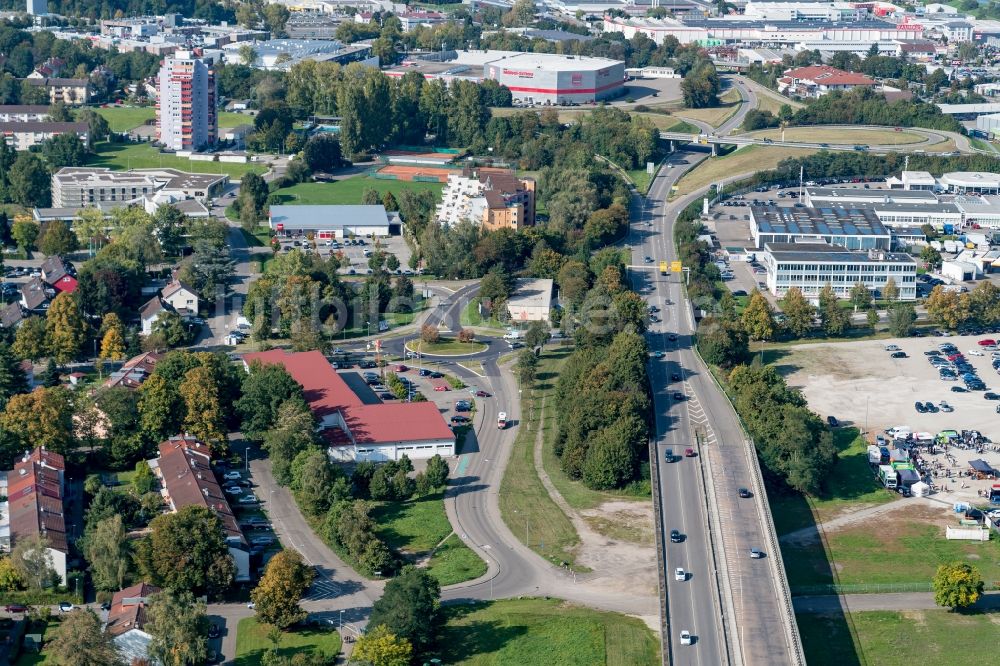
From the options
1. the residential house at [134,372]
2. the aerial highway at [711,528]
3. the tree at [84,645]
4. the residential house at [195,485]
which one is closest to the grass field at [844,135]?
the aerial highway at [711,528]

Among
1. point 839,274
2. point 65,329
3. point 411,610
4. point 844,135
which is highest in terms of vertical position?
point 844,135

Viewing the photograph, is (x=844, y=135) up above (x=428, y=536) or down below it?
above

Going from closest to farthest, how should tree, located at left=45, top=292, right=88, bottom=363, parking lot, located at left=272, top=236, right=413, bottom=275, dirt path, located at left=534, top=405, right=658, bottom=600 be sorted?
dirt path, located at left=534, top=405, right=658, bottom=600 < tree, located at left=45, top=292, right=88, bottom=363 < parking lot, located at left=272, top=236, right=413, bottom=275

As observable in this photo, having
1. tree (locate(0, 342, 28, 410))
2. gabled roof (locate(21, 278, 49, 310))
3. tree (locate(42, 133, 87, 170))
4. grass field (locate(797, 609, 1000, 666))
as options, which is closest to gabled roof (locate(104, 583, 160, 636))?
tree (locate(0, 342, 28, 410))

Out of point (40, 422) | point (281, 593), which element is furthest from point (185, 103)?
point (281, 593)

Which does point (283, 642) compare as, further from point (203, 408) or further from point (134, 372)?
point (134, 372)

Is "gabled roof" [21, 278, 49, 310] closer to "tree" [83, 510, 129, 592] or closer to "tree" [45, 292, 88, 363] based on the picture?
"tree" [45, 292, 88, 363]

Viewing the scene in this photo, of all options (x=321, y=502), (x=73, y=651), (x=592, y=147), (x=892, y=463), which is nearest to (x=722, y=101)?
(x=592, y=147)

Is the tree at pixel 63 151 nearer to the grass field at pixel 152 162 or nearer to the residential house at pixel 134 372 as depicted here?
the grass field at pixel 152 162
